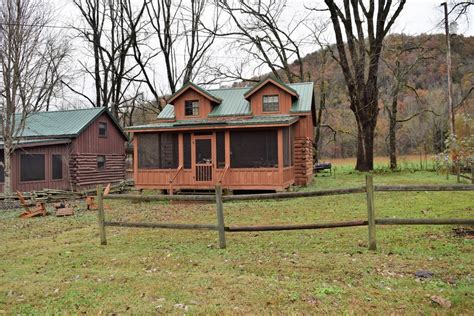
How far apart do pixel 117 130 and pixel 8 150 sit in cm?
1123

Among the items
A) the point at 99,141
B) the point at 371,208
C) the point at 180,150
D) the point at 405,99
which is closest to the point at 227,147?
the point at 180,150

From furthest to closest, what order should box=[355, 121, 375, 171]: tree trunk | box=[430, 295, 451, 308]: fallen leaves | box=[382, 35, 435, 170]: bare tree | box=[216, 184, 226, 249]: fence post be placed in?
box=[382, 35, 435, 170]: bare tree < box=[355, 121, 375, 171]: tree trunk < box=[216, 184, 226, 249]: fence post < box=[430, 295, 451, 308]: fallen leaves

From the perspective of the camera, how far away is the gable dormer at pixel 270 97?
2008 centimetres

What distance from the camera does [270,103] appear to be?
20.3m

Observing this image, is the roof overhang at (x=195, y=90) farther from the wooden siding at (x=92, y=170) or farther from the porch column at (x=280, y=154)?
the wooden siding at (x=92, y=170)

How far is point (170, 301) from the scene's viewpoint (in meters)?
4.50

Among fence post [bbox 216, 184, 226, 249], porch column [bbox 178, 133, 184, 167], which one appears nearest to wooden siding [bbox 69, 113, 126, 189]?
→ porch column [bbox 178, 133, 184, 167]

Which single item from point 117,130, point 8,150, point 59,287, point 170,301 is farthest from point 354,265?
point 117,130

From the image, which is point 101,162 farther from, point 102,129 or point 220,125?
point 220,125

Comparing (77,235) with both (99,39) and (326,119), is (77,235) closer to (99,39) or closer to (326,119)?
(99,39)

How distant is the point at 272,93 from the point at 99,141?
1320cm

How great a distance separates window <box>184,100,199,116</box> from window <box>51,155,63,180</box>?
8756mm

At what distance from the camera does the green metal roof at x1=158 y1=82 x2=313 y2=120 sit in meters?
20.4

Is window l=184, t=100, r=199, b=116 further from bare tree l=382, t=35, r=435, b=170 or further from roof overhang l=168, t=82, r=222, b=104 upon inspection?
bare tree l=382, t=35, r=435, b=170
